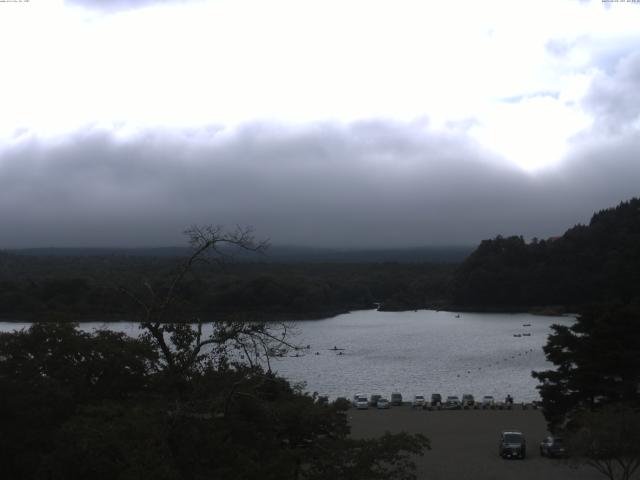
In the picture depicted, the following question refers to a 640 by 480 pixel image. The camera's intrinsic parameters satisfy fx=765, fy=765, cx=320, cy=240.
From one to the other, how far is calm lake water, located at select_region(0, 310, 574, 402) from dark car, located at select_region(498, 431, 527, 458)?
10.7m

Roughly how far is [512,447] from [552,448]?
1094 mm

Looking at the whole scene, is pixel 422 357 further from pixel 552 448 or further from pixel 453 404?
pixel 552 448

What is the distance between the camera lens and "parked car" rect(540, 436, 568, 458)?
825 inches

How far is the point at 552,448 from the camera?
21.2 meters

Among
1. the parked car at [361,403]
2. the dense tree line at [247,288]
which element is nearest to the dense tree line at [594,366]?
the dense tree line at [247,288]

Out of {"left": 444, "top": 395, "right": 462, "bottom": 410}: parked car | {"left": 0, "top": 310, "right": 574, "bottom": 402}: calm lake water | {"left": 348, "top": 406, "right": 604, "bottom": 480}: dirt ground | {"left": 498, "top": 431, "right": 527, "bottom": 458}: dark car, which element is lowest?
{"left": 0, "top": 310, "right": 574, "bottom": 402}: calm lake water

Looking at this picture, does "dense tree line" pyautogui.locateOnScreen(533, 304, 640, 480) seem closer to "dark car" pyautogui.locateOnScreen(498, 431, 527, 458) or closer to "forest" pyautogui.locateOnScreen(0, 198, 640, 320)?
"dark car" pyautogui.locateOnScreen(498, 431, 527, 458)

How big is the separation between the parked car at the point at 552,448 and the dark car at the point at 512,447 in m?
0.55

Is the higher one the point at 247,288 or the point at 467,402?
the point at 247,288

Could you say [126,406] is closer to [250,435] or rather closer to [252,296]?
[250,435]

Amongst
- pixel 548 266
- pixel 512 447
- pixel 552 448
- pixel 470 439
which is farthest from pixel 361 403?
pixel 548 266

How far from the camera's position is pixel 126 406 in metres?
10.0

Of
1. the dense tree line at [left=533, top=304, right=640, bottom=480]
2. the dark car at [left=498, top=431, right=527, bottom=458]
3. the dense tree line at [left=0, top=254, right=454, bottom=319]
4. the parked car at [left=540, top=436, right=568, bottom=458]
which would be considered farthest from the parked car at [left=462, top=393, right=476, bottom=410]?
the parked car at [left=540, top=436, right=568, bottom=458]

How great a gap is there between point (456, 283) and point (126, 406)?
93.6m
